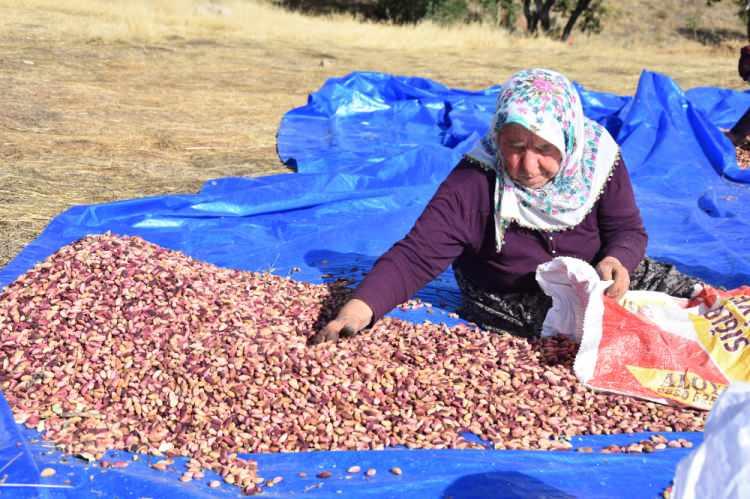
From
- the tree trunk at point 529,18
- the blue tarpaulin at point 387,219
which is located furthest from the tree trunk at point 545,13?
the blue tarpaulin at point 387,219

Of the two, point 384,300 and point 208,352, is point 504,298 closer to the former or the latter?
point 384,300

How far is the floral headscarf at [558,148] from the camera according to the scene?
2.62m

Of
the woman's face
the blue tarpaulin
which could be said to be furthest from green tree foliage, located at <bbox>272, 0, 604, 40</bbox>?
the woman's face

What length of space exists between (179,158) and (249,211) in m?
1.59

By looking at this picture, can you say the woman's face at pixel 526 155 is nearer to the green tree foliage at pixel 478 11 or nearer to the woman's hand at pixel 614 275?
the woman's hand at pixel 614 275

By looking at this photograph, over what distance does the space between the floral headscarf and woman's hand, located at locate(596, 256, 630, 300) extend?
18 centimetres

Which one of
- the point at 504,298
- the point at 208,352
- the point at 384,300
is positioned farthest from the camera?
the point at 504,298

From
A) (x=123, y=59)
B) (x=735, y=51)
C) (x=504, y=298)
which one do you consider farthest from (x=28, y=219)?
(x=735, y=51)

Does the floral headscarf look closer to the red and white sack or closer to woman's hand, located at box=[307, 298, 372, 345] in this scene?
the red and white sack

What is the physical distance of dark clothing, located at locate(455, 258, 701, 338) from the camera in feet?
9.67

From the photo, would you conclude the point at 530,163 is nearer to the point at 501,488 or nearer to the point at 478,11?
the point at 501,488

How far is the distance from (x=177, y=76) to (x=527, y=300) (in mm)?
6773

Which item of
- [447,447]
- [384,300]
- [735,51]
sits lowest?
[447,447]

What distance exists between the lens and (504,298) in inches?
118
